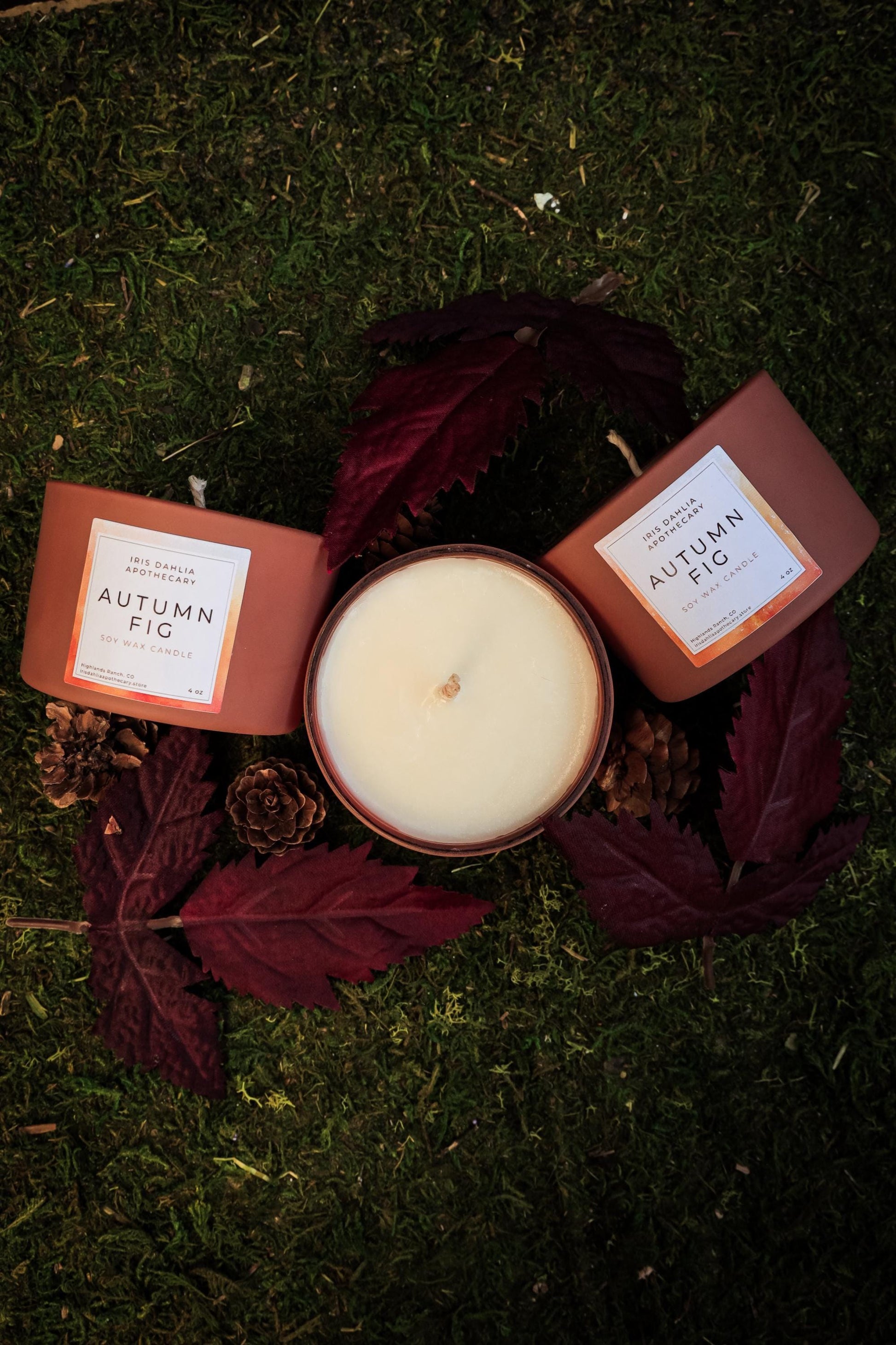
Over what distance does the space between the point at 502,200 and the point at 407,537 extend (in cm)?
38

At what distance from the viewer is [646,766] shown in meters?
0.82

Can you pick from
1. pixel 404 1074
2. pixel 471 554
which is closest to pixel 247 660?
pixel 471 554

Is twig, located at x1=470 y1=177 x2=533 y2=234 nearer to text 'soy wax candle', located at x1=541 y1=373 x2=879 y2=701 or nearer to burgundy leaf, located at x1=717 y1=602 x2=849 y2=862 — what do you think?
text 'soy wax candle', located at x1=541 y1=373 x2=879 y2=701

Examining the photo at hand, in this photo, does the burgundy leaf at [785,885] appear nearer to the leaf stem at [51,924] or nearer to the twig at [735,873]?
the twig at [735,873]

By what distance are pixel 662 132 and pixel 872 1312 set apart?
1220 mm

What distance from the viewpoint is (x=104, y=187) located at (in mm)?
918

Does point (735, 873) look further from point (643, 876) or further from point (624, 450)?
point (624, 450)

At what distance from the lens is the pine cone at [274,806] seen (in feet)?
2.75

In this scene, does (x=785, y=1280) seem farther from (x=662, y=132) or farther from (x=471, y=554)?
(x=662, y=132)

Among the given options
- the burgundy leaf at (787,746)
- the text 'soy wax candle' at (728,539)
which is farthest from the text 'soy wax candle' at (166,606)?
the burgundy leaf at (787,746)

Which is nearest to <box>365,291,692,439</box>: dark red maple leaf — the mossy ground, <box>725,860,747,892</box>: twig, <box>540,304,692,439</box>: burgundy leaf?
<box>540,304,692,439</box>: burgundy leaf

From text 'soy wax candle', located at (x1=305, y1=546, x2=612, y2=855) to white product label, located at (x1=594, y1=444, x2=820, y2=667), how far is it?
76 mm

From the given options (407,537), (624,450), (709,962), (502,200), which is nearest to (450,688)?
(407,537)

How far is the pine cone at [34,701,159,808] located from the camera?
0.85 metres
